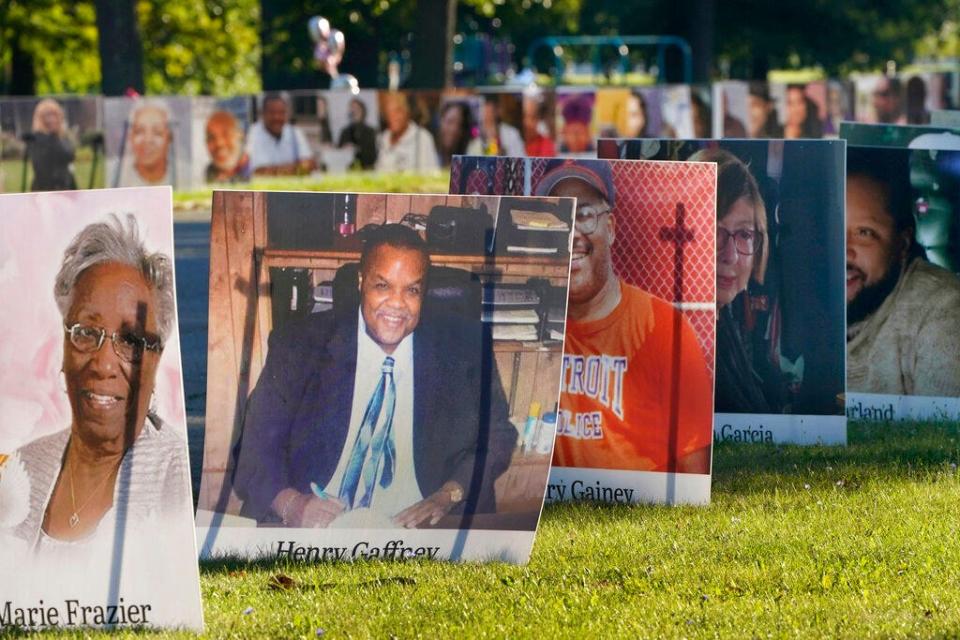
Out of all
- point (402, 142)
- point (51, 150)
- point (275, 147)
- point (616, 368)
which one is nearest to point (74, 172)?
point (51, 150)

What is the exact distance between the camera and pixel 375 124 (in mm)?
31328

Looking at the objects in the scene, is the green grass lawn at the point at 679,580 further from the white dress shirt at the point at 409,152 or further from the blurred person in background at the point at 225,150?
the white dress shirt at the point at 409,152

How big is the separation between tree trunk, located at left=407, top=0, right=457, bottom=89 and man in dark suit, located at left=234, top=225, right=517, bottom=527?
30.2m

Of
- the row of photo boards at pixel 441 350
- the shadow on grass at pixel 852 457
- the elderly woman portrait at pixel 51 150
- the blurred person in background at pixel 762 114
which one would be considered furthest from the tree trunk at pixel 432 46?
the shadow on grass at pixel 852 457

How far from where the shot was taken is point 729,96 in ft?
118

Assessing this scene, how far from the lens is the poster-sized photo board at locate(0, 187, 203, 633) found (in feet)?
17.6

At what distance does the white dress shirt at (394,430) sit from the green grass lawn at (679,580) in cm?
20

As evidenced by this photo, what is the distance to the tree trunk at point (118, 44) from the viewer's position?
30.7 meters

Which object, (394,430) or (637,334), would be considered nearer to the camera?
(394,430)

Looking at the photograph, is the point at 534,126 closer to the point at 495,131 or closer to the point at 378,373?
the point at 495,131

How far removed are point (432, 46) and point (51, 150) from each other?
494 inches

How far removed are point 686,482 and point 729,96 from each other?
29682 mm

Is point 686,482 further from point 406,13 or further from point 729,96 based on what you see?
point 406,13

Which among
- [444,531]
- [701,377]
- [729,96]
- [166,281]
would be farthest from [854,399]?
[729,96]
